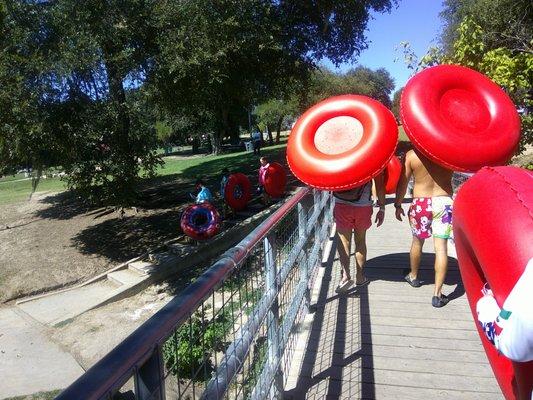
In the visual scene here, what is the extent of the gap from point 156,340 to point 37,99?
850 cm

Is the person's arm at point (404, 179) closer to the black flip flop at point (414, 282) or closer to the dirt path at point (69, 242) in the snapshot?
the black flip flop at point (414, 282)

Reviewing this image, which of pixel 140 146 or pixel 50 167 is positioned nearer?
pixel 50 167

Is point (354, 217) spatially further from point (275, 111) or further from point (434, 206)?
point (275, 111)

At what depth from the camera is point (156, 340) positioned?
1.08 m

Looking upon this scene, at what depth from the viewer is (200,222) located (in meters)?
10.7

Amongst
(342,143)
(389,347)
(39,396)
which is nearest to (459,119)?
(342,143)

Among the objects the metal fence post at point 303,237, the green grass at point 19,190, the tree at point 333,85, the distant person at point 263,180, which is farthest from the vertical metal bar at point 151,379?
the tree at point 333,85

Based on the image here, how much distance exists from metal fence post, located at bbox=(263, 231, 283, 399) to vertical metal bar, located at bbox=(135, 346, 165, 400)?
4.70ft

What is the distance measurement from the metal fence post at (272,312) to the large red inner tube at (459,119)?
1796 millimetres

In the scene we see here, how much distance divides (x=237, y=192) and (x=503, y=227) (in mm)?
10979

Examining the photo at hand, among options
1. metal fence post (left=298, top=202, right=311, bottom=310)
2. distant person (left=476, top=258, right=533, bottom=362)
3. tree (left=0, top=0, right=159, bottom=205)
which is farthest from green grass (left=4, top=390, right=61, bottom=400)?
distant person (left=476, top=258, right=533, bottom=362)

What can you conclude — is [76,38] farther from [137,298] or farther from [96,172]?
[137,298]

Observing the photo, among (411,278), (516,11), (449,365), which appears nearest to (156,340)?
(449,365)

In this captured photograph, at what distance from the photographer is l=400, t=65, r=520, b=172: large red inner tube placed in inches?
141
